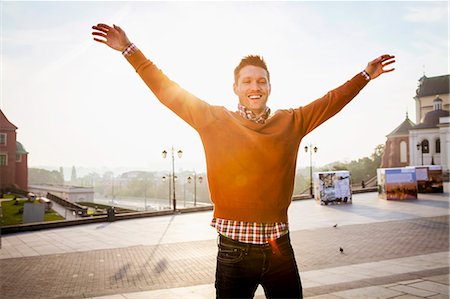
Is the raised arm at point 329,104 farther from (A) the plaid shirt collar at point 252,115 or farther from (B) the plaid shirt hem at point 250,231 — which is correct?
(B) the plaid shirt hem at point 250,231

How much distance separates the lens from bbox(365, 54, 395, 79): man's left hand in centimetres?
328

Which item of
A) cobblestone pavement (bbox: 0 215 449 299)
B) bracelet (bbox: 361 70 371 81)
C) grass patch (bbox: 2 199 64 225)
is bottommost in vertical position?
grass patch (bbox: 2 199 64 225)

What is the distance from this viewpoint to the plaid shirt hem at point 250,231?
110 inches

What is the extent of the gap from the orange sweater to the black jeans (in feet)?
0.66

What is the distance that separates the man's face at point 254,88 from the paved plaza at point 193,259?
18.4 ft

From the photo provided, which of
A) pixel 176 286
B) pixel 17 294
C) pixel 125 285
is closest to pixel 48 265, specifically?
pixel 17 294

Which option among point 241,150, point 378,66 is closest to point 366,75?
point 378,66

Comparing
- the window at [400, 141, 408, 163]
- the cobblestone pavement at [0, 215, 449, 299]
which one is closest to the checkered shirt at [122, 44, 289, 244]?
the cobblestone pavement at [0, 215, 449, 299]

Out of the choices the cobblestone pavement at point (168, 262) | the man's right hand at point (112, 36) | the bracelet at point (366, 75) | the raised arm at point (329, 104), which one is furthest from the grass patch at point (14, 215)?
the bracelet at point (366, 75)

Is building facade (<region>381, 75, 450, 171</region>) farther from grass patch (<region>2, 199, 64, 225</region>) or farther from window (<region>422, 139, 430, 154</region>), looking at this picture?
grass patch (<region>2, 199, 64, 225</region>)

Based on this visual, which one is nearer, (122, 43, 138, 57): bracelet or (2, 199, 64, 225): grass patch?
(122, 43, 138, 57): bracelet

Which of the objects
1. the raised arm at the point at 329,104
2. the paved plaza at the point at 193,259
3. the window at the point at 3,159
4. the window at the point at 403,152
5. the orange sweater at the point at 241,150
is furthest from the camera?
the window at the point at 403,152

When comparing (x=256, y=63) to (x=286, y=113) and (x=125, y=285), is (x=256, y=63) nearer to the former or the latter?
(x=286, y=113)

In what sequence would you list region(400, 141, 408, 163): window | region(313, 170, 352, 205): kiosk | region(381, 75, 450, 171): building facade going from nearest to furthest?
1. region(313, 170, 352, 205): kiosk
2. region(381, 75, 450, 171): building facade
3. region(400, 141, 408, 163): window
